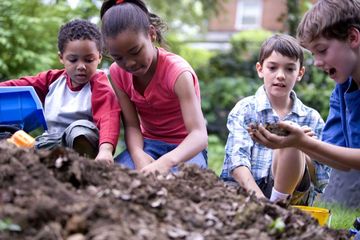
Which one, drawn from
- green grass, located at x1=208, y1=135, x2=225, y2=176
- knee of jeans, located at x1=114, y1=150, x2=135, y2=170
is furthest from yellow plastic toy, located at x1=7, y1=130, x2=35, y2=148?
green grass, located at x1=208, y1=135, x2=225, y2=176

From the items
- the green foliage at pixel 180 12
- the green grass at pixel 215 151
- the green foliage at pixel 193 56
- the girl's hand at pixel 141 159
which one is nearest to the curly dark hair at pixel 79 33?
the girl's hand at pixel 141 159

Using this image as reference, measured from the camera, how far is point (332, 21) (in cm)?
269

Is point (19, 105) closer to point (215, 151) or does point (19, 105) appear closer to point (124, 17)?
point (124, 17)

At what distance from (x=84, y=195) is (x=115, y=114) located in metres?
1.51

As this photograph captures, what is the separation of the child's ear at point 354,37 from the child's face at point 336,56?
20mm

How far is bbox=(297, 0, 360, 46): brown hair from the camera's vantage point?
106 inches

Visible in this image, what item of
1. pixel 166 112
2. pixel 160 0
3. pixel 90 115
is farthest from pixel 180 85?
pixel 160 0

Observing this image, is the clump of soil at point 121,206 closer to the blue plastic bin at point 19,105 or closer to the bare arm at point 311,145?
the bare arm at point 311,145

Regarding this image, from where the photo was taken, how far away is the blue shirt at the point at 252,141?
332cm

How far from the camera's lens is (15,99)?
10.4ft

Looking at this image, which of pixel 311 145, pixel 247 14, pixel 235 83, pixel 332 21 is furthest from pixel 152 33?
pixel 247 14

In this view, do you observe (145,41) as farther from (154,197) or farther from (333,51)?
(154,197)

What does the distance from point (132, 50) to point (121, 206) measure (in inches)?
52.5

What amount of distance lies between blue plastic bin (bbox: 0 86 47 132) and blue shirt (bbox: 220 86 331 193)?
114 cm
